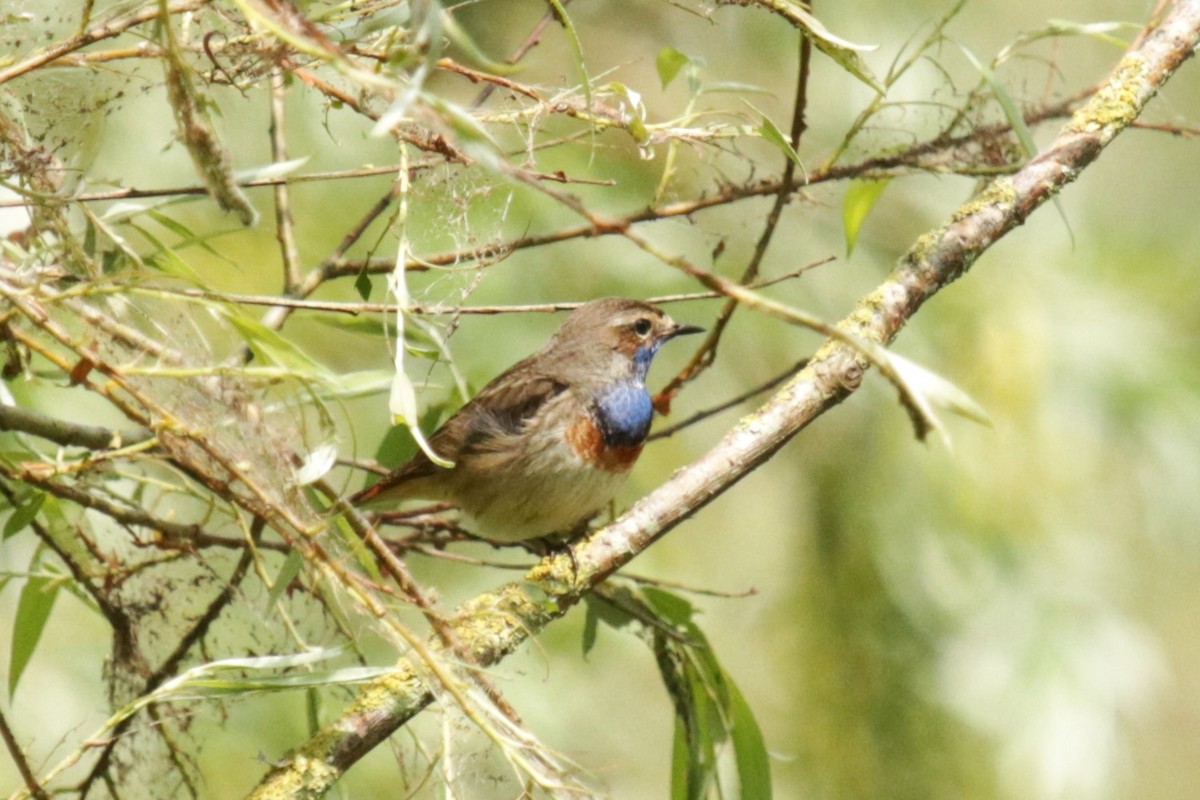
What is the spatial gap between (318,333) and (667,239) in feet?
4.68

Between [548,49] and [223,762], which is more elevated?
[548,49]

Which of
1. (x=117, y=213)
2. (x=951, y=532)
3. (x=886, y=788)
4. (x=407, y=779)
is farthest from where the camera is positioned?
(x=886, y=788)

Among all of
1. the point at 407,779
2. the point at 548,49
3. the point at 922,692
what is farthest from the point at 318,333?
the point at 407,779

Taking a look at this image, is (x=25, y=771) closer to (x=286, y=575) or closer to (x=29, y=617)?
(x=286, y=575)

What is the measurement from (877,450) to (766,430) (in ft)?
9.90

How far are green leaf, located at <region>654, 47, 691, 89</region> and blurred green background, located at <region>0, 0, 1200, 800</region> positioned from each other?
0.98 m

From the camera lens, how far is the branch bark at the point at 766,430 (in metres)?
2.22

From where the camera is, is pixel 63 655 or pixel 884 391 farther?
pixel 884 391

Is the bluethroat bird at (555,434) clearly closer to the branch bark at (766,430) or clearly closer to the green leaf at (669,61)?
the branch bark at (766,430)

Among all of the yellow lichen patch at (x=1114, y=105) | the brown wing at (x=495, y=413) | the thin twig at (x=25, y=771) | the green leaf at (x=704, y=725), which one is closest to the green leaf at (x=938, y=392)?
the thin twig at (x=25, y=771)

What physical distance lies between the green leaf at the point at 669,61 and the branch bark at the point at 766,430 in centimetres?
56

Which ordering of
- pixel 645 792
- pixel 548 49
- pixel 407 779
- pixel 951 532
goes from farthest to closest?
pixel 645 792, pixel 548 49, pixel 951 532, pixel 407 779

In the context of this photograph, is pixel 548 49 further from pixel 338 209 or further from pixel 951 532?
pixel 951 532

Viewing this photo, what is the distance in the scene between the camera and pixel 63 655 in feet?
14.4
